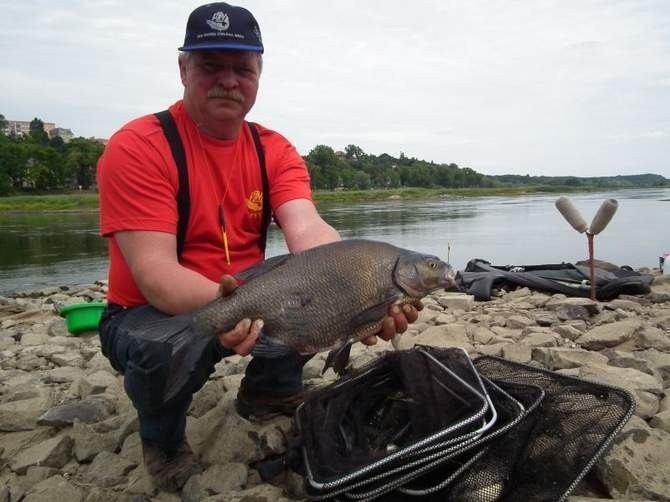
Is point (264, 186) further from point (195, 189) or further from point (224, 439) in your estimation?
point (224, 439)

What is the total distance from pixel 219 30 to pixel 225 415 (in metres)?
2.32

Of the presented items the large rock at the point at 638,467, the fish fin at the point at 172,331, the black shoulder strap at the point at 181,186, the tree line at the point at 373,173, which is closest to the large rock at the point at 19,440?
the fish fin at the point at 172,331

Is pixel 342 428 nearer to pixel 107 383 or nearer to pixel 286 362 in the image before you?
pixel 286 362

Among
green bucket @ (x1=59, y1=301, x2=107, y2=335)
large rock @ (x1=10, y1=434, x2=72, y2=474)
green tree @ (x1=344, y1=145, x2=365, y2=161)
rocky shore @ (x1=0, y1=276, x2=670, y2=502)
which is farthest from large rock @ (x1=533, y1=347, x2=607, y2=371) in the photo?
green tree @ (x1=344, y1=145, x2=365, y2=161)

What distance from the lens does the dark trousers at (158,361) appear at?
277 centimetres

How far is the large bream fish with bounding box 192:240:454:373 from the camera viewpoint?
2.85 meters

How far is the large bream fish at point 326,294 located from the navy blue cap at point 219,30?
123 centimetres

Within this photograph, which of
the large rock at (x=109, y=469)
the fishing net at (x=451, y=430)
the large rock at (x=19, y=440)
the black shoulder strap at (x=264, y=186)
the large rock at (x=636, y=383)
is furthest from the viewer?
the black shoulder strap at (x=264, y=186)

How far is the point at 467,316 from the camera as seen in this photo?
23.7 feet

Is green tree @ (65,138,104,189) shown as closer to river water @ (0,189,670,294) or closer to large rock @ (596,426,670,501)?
river water @ (0,189,670,294)

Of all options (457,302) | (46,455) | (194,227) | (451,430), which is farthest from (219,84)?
(457,302)

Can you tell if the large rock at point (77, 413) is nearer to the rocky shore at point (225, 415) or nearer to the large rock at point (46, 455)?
the rocky shore at point (225, 415)

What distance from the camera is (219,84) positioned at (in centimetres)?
330

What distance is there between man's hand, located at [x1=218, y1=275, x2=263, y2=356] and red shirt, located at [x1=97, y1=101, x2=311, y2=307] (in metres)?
0.55
